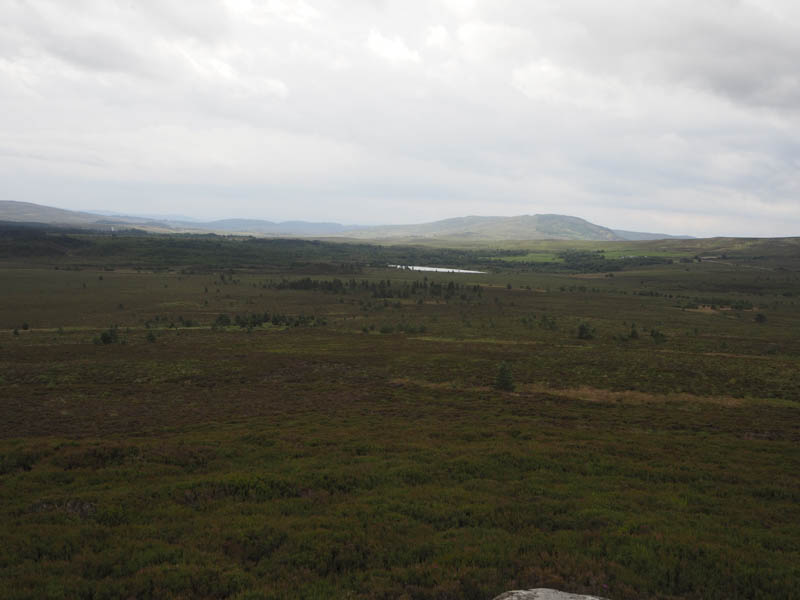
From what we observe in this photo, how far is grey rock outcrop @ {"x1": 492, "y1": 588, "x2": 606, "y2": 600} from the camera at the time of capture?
272 inches

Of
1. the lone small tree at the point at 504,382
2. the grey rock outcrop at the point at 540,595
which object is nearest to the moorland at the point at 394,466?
the lone small tree at the point at 504,382

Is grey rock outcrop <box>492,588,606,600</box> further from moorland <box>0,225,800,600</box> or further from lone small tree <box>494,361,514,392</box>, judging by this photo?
lone small tree <box>494,361,514,392</box>

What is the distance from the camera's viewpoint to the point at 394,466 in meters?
13.8

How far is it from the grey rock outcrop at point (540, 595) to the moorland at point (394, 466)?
61 cm

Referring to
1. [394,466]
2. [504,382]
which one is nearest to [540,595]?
[394,466]

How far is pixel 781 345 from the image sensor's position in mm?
47625

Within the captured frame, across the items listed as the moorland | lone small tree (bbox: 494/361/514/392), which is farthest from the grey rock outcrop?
lone small tree (bbox: 494/361/514/392)

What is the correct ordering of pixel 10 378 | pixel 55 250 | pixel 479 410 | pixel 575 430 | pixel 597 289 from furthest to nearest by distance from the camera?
1. pixel 55 250
2. pixel 597 289
3. pixel 10 378
4. pixel 479 410
5. pixel 575 430

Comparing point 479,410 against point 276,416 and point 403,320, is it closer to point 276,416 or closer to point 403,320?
point 276,416

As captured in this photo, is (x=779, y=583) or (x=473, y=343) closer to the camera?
(x=779, y=583)

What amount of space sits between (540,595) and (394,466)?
7243 millimetres

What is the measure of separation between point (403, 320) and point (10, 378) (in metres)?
45.0

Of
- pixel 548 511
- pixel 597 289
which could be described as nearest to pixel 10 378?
pixel 548 511

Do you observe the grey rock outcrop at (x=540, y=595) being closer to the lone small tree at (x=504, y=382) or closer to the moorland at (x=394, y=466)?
the moorland at (x=394, y=466)
